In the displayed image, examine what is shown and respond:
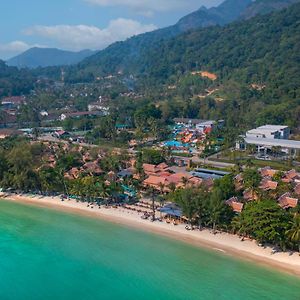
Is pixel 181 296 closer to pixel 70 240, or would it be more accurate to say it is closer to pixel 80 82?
pixel 70 240

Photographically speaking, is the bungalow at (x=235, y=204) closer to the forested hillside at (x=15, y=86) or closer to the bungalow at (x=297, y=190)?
the bungalow at (x=297, y=190)

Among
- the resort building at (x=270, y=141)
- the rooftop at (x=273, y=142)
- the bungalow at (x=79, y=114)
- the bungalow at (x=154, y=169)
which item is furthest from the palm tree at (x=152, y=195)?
the bungalow at (x=79, y=114)

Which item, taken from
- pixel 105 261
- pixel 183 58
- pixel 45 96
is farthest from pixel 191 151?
pixel 183 58

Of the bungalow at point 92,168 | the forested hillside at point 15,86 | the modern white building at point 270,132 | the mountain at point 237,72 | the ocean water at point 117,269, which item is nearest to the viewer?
the ocean water at point 117,269

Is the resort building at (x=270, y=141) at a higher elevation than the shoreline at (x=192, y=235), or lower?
higher

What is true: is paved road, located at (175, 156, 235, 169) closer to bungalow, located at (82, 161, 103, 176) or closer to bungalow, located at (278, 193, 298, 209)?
bungalow, located at (82, 161, 103, 176)

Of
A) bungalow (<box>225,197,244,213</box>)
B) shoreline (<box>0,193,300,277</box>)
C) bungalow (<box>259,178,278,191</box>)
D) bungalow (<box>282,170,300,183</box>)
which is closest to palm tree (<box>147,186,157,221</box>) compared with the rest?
shoreline (<box>0,193,300,277</box>)

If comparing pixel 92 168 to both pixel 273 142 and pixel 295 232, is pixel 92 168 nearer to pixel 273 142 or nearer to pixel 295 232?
pixel 295 232
